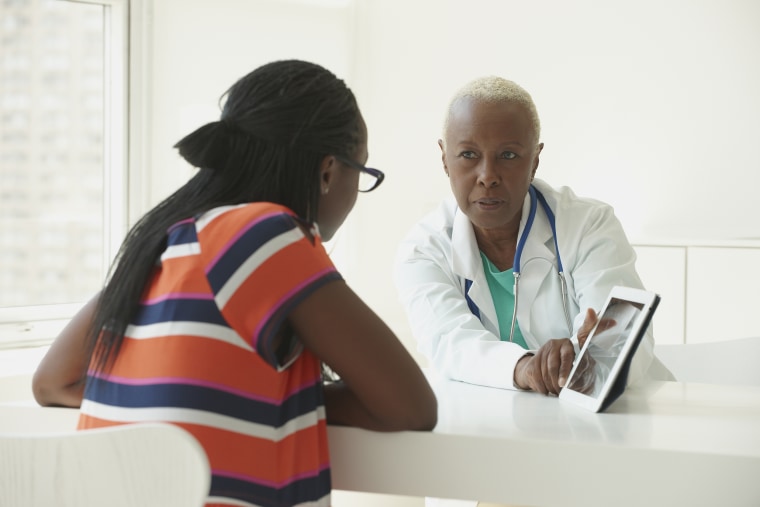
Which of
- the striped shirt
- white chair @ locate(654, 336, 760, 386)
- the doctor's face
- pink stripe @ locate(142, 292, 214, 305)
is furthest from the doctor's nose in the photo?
pink stripe @ locate(142, 292, 214, 305)

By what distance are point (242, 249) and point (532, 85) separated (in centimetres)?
298

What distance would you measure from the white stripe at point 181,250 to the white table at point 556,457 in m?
0.32

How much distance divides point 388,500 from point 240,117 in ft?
6.89

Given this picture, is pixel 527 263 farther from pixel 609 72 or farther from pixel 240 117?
pixel 609 72

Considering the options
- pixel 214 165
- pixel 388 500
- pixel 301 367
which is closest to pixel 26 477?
pixel 301 367

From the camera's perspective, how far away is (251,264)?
1032mm

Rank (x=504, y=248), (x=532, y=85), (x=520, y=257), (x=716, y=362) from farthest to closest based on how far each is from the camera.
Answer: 1. (x=532, y=85)
2. (x=716, y=362)
3. (x=504, y=248)
4. (x=520, y=257)

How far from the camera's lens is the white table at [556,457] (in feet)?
3.59

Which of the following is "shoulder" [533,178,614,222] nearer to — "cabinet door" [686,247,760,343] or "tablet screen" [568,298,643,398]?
"tablet screen" [568,298,643,398]

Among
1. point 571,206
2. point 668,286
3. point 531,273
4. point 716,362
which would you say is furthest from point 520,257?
point 668,286

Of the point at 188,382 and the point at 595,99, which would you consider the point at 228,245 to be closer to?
the point at 188,382

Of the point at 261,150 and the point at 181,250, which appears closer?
the point at 181,250

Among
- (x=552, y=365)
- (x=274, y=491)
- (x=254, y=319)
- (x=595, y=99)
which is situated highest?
(x=595, y=99)

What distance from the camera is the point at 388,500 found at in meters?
3.03
